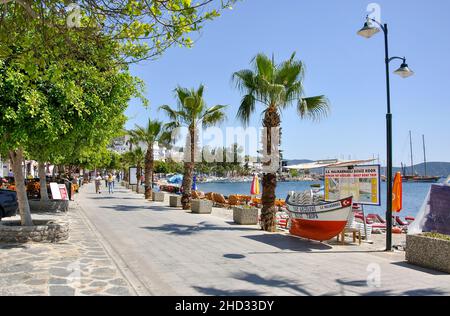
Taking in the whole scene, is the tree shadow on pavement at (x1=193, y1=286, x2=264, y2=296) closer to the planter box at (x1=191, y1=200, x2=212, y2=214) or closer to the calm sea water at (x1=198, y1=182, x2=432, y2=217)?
the calm sea water at (x1=198, y1=182, x2=432, y2=217)

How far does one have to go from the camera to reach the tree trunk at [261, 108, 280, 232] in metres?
13.4

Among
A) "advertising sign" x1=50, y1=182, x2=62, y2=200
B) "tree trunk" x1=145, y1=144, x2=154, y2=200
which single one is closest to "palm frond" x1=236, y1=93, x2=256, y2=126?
"advertising sign" x1=50, y1=182, x2=62, y2=200

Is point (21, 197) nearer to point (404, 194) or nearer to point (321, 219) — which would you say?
point (321, 219)

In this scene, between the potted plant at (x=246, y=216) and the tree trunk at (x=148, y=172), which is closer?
the potted plant at (x=246, y=216)

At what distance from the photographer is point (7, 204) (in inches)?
546

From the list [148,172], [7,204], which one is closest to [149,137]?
[148,172]

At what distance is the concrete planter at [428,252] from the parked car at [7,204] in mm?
12626

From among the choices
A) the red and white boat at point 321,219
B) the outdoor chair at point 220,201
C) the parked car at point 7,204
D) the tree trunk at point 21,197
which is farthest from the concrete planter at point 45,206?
the outdoor chair at point 220,201

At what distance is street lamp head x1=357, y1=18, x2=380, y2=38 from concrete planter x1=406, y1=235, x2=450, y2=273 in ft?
17.4

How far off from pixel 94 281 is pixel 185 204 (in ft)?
47.4

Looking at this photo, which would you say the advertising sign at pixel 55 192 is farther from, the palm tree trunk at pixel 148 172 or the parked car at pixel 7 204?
the palm tree trunk at pixel 148 172

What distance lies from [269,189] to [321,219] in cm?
312

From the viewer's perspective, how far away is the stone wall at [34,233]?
9.29 metres
